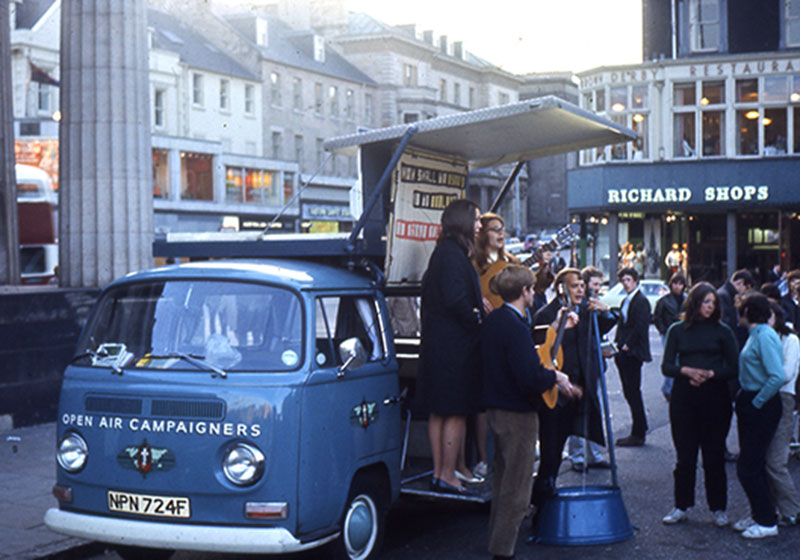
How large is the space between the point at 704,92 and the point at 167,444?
3633 cm

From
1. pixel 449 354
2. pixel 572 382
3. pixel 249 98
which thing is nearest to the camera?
pixel 449 354

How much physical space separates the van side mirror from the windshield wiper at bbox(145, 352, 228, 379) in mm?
725

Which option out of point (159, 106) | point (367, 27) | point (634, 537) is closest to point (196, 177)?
point (159, 106)

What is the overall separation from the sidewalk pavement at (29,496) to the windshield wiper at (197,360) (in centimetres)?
185

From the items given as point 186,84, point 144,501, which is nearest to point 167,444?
point 144,501

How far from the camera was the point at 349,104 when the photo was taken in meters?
70.3

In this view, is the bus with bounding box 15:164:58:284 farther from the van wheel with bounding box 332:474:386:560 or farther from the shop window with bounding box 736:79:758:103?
the van wheel with bounding box 332:474:386:560

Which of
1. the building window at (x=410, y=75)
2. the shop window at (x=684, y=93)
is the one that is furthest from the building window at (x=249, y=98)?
the shop window at (x=684, y=93)

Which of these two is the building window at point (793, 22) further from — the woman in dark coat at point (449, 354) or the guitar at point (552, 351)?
the guitar at point (552, 351)

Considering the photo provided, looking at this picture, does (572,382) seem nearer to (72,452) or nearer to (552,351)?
(552,351)

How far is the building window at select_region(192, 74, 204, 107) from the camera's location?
57.2m

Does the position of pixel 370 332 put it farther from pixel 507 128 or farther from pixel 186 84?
pixel 186 84

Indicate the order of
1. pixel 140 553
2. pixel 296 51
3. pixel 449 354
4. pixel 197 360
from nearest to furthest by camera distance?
pixel 197 360 < pixel 140 553 < pixel 449 354 < pixel 296 51

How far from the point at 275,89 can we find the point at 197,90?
6.97m
